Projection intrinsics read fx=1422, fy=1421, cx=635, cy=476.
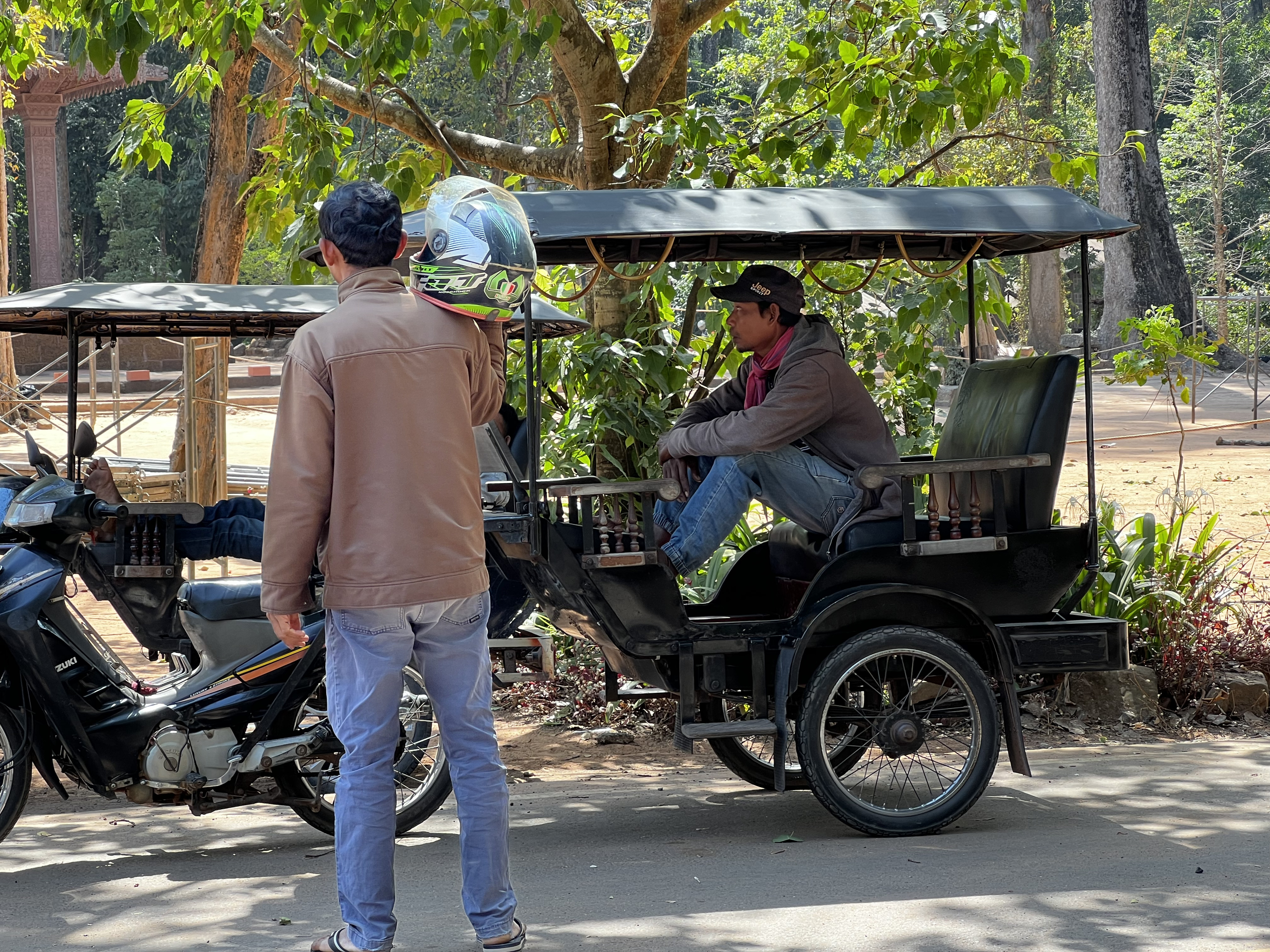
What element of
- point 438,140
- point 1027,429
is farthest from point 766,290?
point 438,140

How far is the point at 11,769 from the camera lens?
15.1 feet

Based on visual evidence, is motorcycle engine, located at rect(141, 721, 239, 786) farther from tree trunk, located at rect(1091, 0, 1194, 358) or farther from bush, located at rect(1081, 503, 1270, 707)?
tree trunk, located at rect(1091, 0, 1194, 358)

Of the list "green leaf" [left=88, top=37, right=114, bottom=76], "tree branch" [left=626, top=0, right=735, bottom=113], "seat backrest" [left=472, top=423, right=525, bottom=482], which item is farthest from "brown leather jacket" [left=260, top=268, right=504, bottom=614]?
"tree branch" [left=626, top=0, right=735, bottom=113]

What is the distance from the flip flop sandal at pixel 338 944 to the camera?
140 inches

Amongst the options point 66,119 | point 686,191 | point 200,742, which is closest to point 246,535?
point 200,742

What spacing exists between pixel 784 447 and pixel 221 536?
2867mm

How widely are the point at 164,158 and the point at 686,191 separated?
3.81m

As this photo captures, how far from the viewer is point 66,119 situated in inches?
1666

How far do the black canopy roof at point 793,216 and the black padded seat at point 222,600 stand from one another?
1.38 meters

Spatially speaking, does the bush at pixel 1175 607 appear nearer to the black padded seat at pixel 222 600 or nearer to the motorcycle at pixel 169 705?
the motorcycle at pixel 169 705

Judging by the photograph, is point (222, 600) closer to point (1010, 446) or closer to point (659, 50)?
point (1010, 446)

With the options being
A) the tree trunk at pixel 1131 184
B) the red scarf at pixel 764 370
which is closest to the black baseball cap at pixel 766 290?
the red scarf at pixel 764 370

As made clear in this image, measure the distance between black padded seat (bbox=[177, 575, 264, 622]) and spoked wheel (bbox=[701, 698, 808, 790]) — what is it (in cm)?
177

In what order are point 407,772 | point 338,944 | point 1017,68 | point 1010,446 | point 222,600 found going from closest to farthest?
point 338,944 < point 222,600 < point 407,772 < point 1010,446 < point 1017,68
